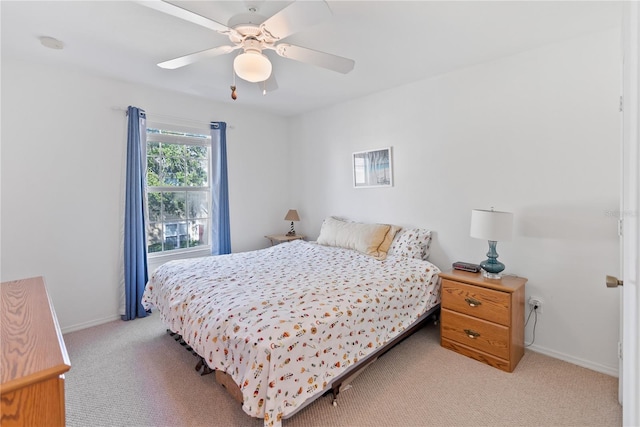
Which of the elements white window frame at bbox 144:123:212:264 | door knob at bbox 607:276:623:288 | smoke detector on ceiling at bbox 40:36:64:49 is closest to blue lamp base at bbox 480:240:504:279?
door knob at bbox 607:276:623:288

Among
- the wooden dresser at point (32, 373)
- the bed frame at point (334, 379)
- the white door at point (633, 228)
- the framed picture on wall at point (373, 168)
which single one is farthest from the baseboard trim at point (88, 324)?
the white door at point (633, 228)

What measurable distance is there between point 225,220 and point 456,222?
2.70 meters

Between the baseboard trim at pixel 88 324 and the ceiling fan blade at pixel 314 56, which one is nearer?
the ceiling fan blade at pixel 314 56

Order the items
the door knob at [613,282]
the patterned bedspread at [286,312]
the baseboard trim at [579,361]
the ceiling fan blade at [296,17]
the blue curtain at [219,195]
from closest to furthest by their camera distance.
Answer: the door knob at [613,282]
the ceiling fan blade at [296,17]
the patterned bedspread at [286,312]
the baseboard trim at [579,361]
the blue curtain at [219,195]

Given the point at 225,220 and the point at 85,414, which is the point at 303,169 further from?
the point at 85,414

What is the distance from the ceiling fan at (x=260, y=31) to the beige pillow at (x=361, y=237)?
1762 millimetres

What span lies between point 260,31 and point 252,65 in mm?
198

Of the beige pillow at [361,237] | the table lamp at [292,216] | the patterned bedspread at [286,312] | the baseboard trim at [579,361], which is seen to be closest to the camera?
the patterned bedspread at [286,312]

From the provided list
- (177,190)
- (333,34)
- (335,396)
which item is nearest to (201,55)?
(333,34)

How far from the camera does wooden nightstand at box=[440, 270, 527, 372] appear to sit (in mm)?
2186

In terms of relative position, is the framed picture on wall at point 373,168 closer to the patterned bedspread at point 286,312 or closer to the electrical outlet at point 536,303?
the patterned bedspread at point 286,312

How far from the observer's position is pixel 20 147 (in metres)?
2.60

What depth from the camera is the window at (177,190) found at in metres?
3.47

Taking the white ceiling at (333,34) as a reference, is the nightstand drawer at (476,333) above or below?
below
